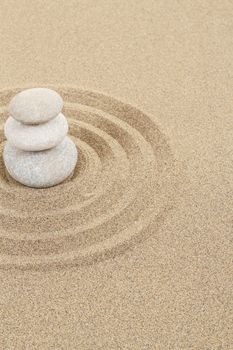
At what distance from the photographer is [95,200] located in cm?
137

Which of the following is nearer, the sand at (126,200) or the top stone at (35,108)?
the sand at (126,200)

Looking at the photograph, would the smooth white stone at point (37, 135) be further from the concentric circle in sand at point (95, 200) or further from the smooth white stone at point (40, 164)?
the concentric circle in sand at point (95, 200)

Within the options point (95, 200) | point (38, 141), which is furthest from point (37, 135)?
point (95, 200)

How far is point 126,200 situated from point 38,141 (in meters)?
0.29

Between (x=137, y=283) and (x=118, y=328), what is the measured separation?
128mm

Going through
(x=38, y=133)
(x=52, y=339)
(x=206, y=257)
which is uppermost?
(x=38, y=133)

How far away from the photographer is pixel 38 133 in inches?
50.9

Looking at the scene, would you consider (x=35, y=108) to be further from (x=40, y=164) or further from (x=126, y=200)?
(x=126, y=200)

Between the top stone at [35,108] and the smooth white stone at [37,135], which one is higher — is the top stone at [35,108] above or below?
above

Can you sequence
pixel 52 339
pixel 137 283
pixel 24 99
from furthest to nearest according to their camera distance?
pixel 24 99 < pixel 137 283 < pixel 52 339

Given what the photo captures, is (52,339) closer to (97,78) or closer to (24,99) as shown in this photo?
(24,99)

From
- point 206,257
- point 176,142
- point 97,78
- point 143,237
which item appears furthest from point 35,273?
point 97,78

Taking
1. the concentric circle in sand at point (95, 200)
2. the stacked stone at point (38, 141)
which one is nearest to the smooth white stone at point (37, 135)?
the stacked stone at point (38, 141)

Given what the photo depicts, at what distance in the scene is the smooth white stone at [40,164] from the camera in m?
1.33
